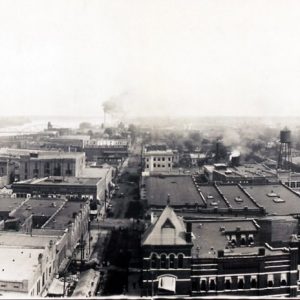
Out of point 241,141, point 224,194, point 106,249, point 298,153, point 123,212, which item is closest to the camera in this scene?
point 106,249

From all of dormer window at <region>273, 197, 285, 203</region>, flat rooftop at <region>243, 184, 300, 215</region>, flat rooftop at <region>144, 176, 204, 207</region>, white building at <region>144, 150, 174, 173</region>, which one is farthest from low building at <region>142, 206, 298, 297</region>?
white building at <region>144, 150, 174, 173</region>

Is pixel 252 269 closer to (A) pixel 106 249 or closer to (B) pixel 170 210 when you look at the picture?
(B) pixel 170 210

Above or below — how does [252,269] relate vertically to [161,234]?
below

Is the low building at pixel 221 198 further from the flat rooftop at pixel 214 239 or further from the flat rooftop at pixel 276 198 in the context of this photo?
the flat rooftop at pixel 214 239

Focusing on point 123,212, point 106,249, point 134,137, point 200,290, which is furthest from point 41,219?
point 134,137

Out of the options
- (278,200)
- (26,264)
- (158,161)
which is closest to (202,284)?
(26,264)

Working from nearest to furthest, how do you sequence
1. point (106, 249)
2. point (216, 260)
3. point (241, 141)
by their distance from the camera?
point (216, 260) < point (106, 249) < point (241, 141)

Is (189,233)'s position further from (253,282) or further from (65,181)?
(65,181)

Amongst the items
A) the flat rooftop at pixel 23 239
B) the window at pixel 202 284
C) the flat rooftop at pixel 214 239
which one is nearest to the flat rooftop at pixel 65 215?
the flat rooftop at pixel 23 239
